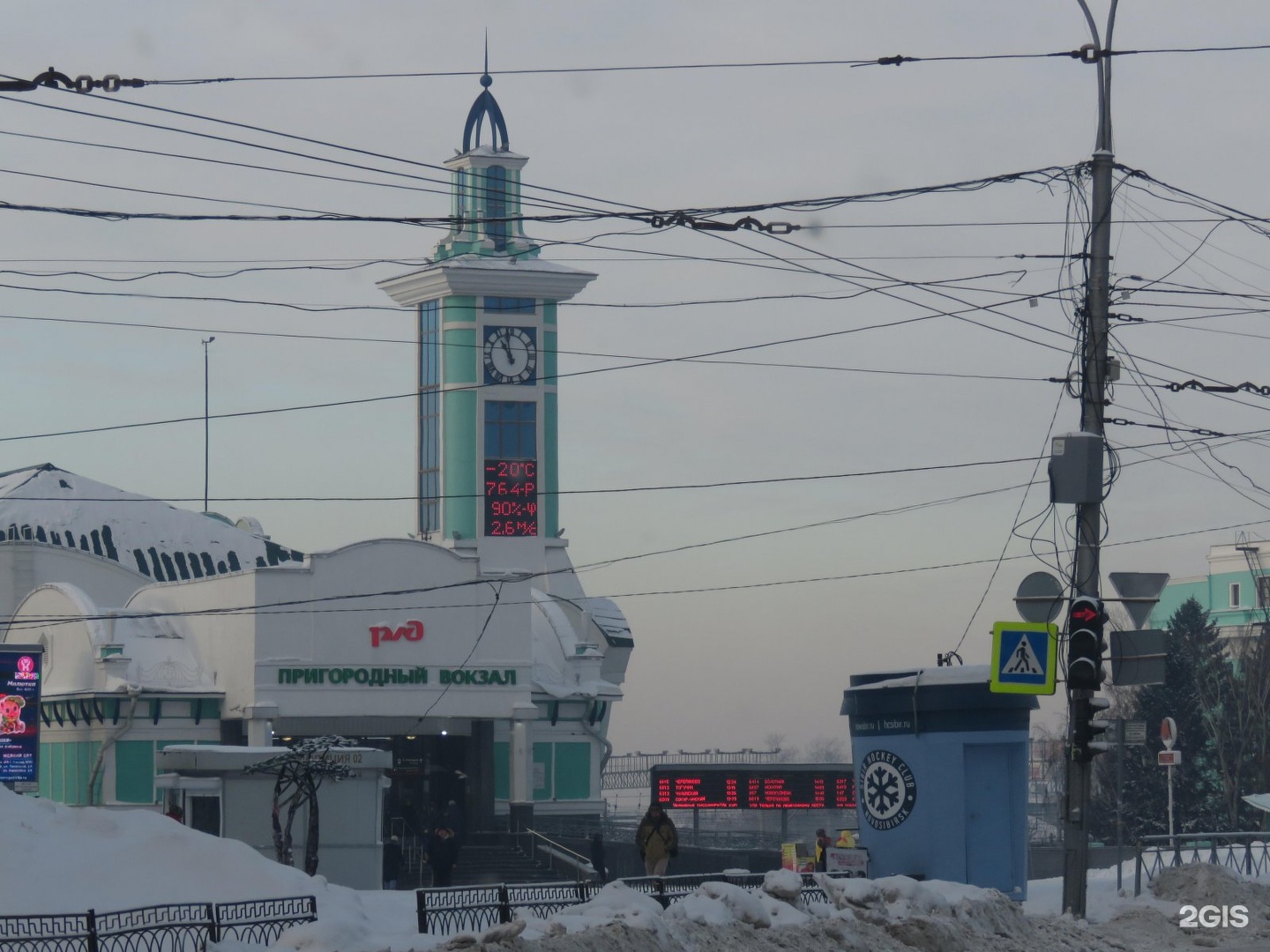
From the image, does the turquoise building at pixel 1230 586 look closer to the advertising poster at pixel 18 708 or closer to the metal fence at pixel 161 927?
the advertising poster at pixel 18 708

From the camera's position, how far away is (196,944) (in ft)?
51.3

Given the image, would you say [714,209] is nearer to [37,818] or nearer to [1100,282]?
[1100,282]

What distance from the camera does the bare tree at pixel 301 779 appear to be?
32.7m

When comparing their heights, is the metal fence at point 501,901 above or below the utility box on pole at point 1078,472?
below

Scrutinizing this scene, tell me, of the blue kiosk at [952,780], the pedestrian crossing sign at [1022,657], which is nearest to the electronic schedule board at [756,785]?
the blue kiosk at [952,780]

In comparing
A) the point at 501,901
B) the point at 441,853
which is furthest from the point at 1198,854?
the point at 441,853

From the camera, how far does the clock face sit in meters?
70.3

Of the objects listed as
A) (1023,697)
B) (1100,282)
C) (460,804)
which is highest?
(1100,282)

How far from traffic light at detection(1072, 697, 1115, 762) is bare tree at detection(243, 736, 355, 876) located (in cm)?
1590

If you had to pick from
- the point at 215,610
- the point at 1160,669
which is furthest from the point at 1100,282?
the point at 215,610

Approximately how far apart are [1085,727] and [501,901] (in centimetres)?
641

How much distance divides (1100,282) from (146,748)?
3521 cm

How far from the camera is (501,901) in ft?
59.6

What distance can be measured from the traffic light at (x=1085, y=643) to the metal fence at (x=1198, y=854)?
3.79 m
